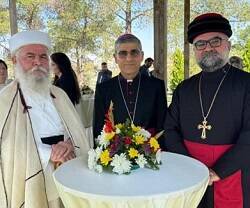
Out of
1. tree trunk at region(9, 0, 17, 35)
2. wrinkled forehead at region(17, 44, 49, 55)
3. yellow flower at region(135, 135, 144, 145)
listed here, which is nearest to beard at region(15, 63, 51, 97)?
wrinkled forehead at region(17, 44, 49, 55)

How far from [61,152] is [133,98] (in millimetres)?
870

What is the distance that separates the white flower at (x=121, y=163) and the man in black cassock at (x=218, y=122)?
0.65 m

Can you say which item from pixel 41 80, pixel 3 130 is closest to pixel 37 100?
pixel 41 80

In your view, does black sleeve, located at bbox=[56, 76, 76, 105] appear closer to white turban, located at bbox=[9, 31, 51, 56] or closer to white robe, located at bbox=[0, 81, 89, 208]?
white turban, located at bbox=[9, 31, 51, 56]

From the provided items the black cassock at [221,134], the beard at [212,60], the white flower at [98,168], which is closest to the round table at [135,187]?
the white flower at [98,168]

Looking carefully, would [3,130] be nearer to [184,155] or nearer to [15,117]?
[15,117]

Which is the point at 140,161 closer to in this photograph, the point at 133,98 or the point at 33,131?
the point at 33,131

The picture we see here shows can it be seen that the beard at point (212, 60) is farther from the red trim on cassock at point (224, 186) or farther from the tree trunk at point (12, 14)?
the tree trunk at point (12, 14)

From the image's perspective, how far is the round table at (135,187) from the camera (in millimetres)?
1762

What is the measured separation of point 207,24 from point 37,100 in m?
1.30

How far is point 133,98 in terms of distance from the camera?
3248mm

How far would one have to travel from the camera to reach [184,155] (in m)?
2.54

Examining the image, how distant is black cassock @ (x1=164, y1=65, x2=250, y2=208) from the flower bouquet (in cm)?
53

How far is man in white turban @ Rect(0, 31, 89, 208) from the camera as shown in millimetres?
2549
